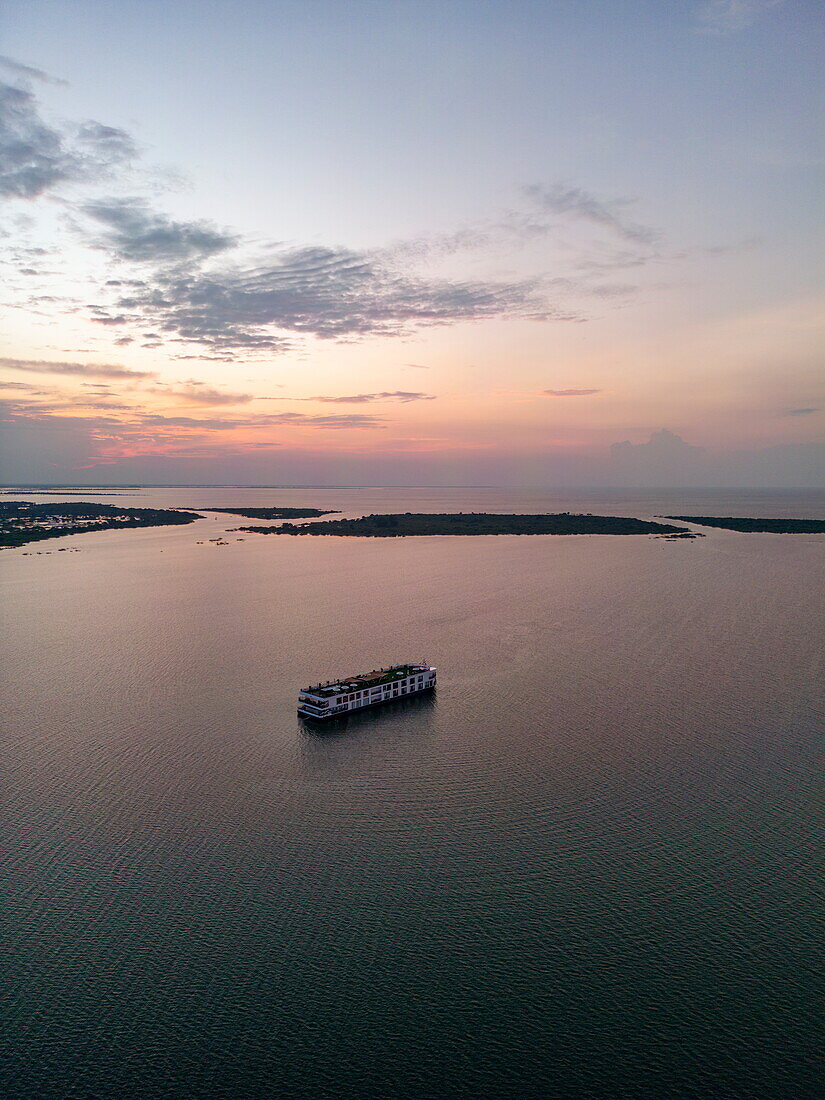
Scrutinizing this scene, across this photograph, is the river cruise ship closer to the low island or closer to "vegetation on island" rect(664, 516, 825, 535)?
the low island

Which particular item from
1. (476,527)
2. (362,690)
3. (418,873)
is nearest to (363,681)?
(362,690)

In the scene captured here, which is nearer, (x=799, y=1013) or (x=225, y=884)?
(x=799, y=1013)

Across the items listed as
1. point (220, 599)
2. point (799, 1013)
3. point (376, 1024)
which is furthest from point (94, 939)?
point (220, 599)

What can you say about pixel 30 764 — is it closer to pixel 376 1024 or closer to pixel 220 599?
pixel 376 1024

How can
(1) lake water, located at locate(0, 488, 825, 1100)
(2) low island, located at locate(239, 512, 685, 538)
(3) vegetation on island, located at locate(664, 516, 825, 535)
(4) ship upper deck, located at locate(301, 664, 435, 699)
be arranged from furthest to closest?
1. (2) low island, located at locate(239, 512, 685, 538)
2. (3) vegetation on island, located at locate(664, 516, 825, 535)
3. (4) ship upper deck, located at locate(301, 664, 435, 699)
4. (1) lake water, located at locate(0, 488, 825, 1100)

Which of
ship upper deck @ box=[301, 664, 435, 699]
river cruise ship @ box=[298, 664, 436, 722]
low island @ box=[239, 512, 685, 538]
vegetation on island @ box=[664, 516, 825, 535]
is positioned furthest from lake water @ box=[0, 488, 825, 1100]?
vegetation on island @ box=[664, 516, 825, 535]

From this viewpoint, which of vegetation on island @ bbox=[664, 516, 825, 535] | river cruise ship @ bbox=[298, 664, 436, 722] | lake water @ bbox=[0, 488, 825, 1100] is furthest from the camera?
vegetation on island @ bbox=[664, 516, 825, 535]

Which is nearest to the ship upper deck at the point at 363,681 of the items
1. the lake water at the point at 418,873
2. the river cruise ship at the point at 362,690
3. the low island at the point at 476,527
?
the river cruise ship at the point at 362,690
